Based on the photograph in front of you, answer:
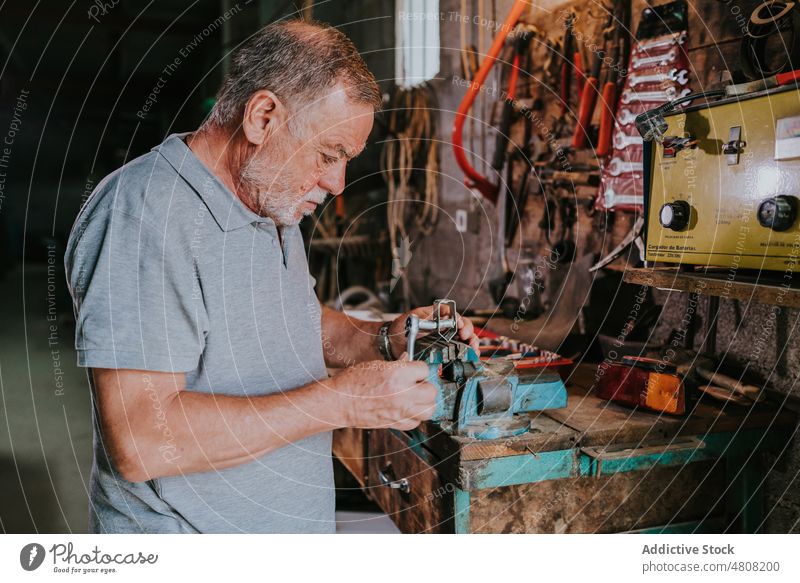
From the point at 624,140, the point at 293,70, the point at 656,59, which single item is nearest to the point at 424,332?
the point at 293,70

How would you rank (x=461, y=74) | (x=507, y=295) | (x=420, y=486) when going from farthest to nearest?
(x=461, y=74), (x=507, y=295), (x=420, y=486)

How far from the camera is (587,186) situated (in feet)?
5.61

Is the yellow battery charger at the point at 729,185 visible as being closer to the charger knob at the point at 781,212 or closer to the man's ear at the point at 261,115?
the charger knob at the point at 781,212

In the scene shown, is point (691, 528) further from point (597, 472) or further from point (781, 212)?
point (781, 212)

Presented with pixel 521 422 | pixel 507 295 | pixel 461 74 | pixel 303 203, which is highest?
pixel 461 74

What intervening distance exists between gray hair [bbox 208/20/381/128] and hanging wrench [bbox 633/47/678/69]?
801 millimetres

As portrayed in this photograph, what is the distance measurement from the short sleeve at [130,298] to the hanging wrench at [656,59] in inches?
47.9

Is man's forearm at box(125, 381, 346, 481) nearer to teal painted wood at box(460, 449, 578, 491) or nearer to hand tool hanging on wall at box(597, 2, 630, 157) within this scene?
teal painted wood at box(460, 449, 578, 491)

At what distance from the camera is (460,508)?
1091 millimetres

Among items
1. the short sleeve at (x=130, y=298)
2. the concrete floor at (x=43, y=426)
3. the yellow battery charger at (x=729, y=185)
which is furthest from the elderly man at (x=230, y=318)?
the yellow battery charger at (x=729, y=185)

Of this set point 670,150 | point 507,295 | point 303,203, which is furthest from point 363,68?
point 507,295

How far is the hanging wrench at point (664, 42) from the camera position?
144 cm
